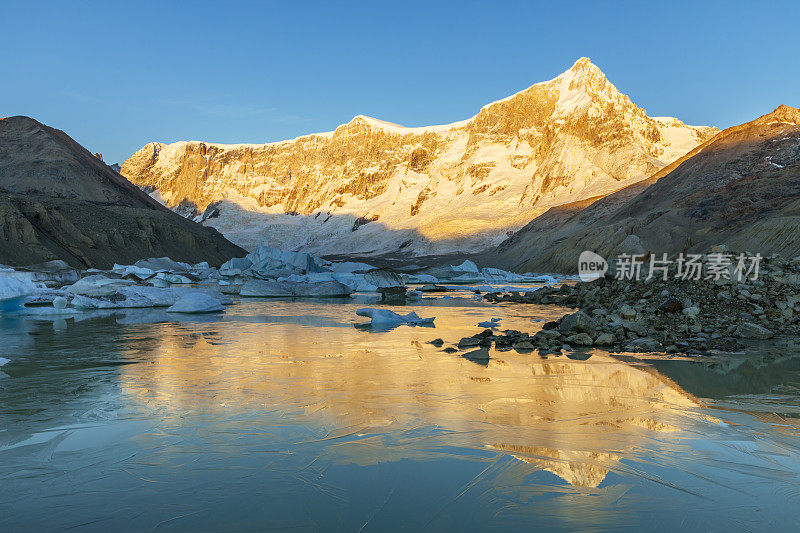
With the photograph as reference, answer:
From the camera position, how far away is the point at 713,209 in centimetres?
4209

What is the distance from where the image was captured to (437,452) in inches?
188

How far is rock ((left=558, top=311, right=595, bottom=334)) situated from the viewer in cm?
1134

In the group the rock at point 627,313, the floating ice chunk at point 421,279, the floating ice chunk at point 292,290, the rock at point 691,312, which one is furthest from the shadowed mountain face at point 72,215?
the rock at point 691,312

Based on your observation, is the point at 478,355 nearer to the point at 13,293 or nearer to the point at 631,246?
the point at 13,293

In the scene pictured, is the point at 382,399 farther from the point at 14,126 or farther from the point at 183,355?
the point at 14,126

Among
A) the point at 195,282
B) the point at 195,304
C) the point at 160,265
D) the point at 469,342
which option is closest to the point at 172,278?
the point at 195,282

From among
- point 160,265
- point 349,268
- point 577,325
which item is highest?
point 349,268

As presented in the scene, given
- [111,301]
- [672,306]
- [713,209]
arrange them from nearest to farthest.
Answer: [672,306]
[111,301]
[713,209]

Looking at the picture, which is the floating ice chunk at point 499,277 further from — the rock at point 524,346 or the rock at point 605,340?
the rock at point 524,346

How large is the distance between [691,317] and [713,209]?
35.2 m


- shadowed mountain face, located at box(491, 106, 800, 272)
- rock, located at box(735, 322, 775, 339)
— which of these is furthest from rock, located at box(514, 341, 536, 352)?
shadowed mountain face, located at box(491, 106, 800, 272)

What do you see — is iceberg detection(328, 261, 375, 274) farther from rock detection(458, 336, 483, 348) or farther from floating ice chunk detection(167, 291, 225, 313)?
rock detection(458, 336, 483, 348)

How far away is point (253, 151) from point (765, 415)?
147 meters

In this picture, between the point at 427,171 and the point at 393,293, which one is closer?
the point at 393,293
